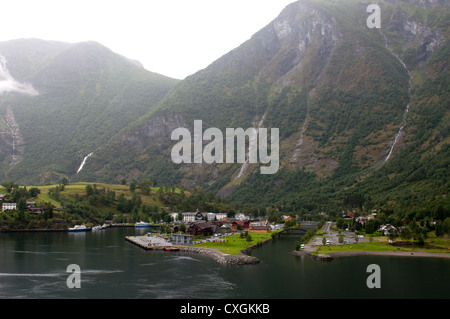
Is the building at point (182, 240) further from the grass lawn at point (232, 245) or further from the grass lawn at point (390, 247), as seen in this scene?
the grass lawn at point (390, 247)

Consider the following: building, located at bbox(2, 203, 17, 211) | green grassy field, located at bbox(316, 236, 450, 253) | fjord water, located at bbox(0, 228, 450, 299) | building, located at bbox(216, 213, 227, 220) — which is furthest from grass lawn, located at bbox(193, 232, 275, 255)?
building, located at bbox(2, 203, 17, 211)

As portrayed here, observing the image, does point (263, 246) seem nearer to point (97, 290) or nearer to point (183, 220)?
point (97, 290)

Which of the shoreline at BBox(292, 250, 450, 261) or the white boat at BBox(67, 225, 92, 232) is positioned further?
the white boat at BBox(67, 225, 92, 232)

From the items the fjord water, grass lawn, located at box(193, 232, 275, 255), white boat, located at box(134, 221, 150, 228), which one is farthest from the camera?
white boat, located at box(134, 221, 150, 228)

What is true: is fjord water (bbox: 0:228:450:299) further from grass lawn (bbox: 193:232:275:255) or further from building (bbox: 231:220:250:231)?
building (bbox: 231:220:250:231)

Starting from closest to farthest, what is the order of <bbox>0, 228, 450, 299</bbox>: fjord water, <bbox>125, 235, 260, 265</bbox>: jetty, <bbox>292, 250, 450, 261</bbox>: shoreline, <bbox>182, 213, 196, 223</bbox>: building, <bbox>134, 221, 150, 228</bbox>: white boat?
<bbox>0, 228, 450, 299</bbox>: fjord water, <bbox>125, 235, 260, 265</bbox>: jetty, <bbox>292, 250, 450, 261</bbox>: shoreline, <bbox>134, 221, 150, 228</bbox>: white boat, <bbox>182, 213, 196, 223</bbox>: building

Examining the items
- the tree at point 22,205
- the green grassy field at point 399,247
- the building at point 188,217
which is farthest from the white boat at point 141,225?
the green grassy field at point 399,247

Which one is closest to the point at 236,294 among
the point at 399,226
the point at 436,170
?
the point at 399,226
